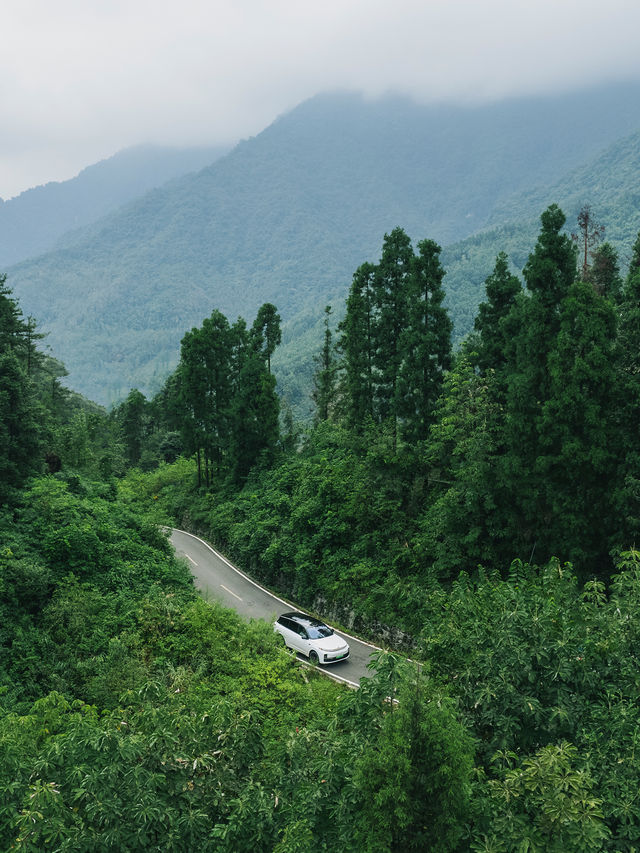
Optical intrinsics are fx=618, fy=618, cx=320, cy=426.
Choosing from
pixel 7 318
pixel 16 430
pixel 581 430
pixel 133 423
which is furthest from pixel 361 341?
pixel 133 423

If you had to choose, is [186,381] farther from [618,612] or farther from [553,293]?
[618,612]

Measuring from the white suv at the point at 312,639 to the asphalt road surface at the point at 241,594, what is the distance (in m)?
0.39

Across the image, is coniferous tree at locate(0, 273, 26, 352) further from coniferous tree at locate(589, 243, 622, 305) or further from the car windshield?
coniferous tree at locate(589, 243, 622, 305)

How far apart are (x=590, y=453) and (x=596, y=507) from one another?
5.18ft

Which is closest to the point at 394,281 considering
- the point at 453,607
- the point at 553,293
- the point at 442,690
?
the point at 553,293

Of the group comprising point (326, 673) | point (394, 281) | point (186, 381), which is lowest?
point (326, 673)

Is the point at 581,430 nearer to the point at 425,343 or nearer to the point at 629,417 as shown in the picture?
the point at 629,417

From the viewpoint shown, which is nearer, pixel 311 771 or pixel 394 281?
pixel 311 771

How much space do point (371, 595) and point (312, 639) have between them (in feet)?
9.30

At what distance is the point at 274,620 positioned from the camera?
22094 mm

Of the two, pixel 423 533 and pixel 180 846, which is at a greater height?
pixel 180 846

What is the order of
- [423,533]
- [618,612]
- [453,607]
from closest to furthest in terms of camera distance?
1. [618,612]
2. [453,607]
3. [423,533]

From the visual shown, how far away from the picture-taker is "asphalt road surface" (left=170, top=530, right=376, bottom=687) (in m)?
19.2

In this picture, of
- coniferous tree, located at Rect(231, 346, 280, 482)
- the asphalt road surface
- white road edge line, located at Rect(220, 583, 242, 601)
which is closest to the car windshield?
the asphalt road surface
